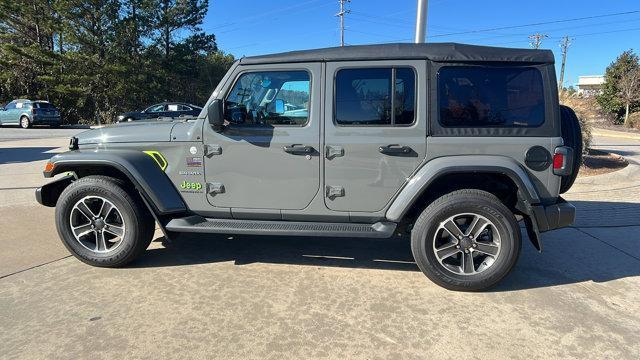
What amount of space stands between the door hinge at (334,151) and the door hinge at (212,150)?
0.97 meters

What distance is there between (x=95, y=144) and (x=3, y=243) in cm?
172

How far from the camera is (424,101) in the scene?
361cm

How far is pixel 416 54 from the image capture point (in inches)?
143

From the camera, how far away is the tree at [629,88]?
27.5 metres

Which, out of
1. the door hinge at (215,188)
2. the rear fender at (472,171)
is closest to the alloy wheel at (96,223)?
the door hinge at (215,188)

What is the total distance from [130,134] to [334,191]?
196 centimetres

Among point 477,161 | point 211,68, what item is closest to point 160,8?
point 211,68

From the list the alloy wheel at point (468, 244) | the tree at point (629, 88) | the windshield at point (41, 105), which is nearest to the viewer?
the alloy wheel at point (468, 244)

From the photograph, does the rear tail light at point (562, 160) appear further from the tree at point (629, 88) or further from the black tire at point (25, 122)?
the tree at point (629, 88)

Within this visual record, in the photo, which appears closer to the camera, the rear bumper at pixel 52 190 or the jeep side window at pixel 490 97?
the jeep side window at pixel 490 97

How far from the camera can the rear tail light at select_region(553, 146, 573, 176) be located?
346 centimetres

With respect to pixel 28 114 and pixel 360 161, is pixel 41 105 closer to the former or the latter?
pixel 28 114

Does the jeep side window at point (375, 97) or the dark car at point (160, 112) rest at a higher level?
the dark car at point (160, 112)

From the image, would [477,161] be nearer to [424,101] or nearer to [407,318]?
[424,101]
